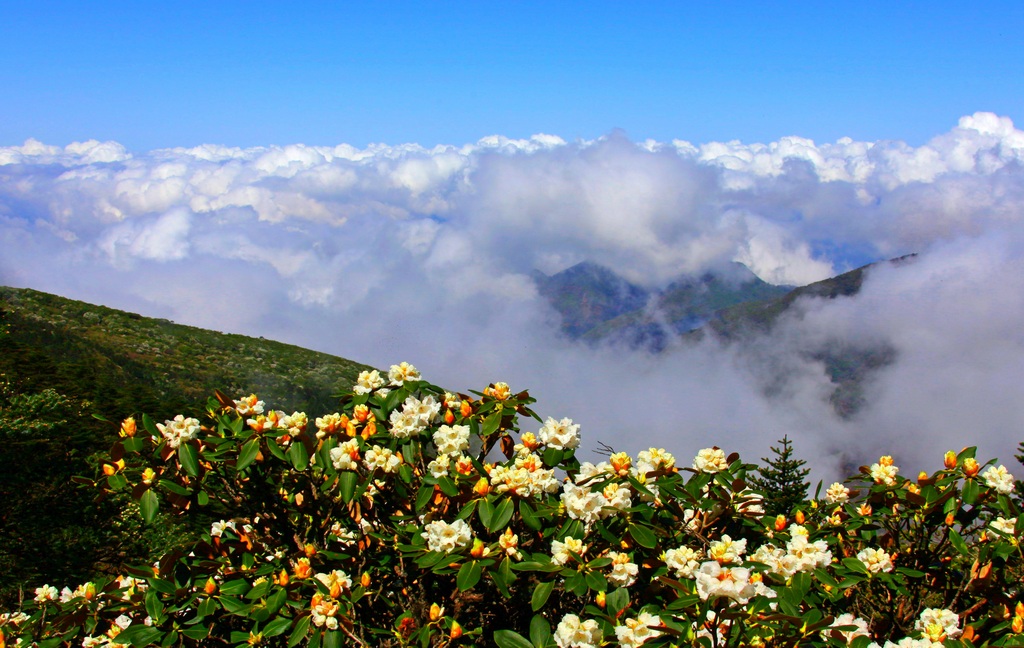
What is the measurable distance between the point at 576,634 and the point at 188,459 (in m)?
2.06

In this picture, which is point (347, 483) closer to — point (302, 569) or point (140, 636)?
point (302, 569)

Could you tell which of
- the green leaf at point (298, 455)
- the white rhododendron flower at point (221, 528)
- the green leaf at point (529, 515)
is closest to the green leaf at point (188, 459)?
the green leaf at point (298, 455)

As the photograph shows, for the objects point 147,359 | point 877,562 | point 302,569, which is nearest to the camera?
point 302,569

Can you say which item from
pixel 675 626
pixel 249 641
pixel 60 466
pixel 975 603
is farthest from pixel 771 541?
pixel 60 466

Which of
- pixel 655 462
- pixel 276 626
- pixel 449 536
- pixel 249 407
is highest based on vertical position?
pixel 655 462

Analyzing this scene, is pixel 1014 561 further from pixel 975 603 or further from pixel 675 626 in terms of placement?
pixel 675 626

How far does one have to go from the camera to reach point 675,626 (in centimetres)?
262

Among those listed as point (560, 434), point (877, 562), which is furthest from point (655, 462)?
point (877, 562)

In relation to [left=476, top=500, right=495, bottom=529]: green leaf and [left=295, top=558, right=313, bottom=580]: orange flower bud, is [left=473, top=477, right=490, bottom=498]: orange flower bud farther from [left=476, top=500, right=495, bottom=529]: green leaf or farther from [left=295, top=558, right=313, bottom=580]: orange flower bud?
[left=295, top=558, right=313, bottom=580]: orange flower bud

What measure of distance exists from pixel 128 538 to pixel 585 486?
9112mm

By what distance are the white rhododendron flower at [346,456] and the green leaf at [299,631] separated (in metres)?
0.69

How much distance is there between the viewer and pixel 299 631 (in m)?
2.87

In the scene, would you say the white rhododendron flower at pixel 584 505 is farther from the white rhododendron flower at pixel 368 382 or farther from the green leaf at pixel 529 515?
the white rhododendron flower at pixel 368 382

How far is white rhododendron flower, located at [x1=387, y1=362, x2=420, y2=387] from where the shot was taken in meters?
3.89
